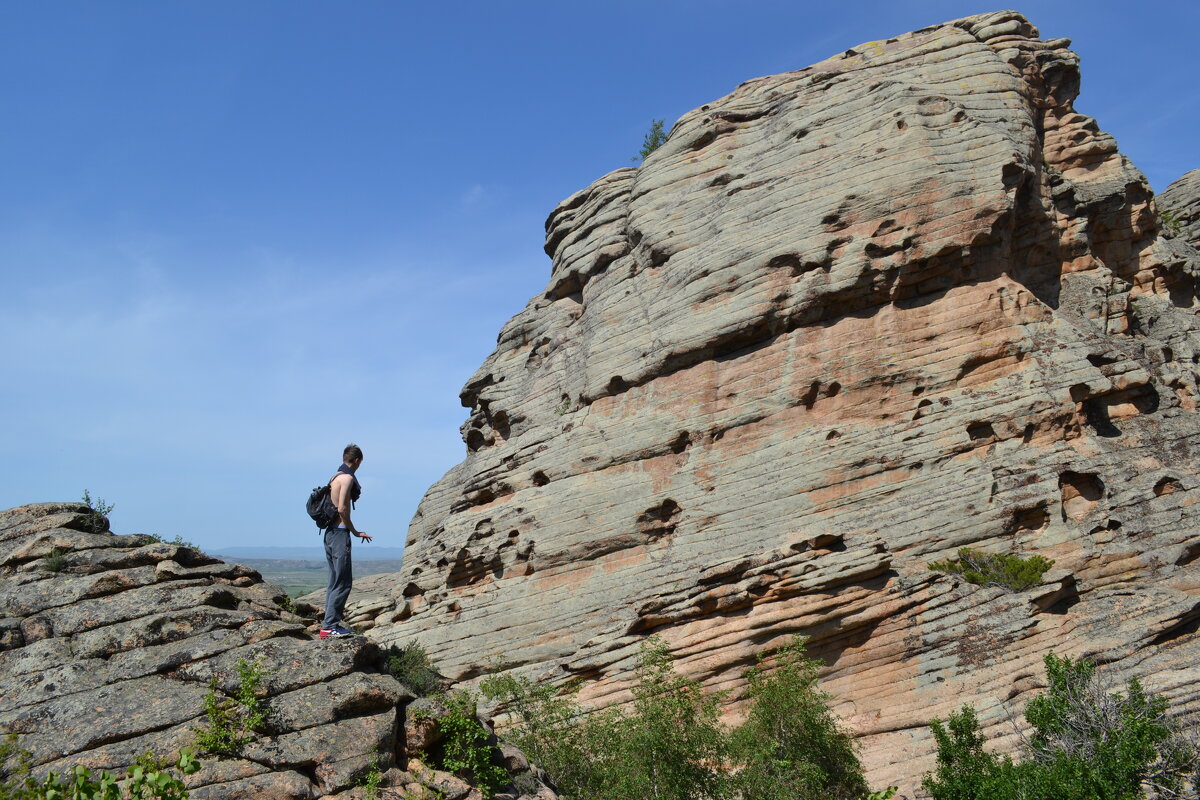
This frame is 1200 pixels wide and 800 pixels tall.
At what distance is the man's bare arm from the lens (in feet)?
45.2

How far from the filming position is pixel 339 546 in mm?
13648

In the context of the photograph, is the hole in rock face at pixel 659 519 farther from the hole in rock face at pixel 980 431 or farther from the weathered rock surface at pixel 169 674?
the weathered rock surface at pixel 169 674

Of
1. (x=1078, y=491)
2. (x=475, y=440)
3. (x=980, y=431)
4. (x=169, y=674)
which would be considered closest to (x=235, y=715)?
(x=169, y=674)

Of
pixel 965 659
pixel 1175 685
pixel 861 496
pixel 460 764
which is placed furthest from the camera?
pixel 861 496

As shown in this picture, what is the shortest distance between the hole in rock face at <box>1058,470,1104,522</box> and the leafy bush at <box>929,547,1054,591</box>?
2.13 metres

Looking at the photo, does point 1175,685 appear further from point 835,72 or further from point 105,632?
point 835,72

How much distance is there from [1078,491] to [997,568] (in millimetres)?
3807

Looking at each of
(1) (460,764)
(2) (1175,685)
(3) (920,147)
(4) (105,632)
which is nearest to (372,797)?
(1) (460,764)

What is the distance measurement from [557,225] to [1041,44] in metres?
21.1

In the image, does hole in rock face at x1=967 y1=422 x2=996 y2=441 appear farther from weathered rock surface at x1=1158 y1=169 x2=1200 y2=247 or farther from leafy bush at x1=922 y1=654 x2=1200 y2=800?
weathered rock surface at x1=1158 y1=169 x2=1200 y2=247

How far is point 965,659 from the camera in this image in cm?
2062

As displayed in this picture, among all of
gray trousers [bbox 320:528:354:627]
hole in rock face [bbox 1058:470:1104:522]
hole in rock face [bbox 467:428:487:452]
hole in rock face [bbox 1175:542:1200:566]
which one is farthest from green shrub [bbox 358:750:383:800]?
hole in rock face [bbox 467:428:487:452]

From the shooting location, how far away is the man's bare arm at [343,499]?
1377cm

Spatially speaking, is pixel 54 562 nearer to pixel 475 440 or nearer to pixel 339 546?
pixel 339 546
